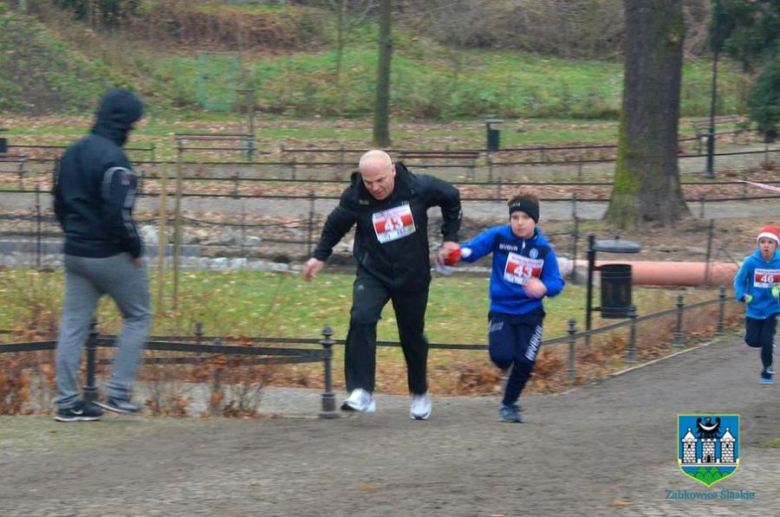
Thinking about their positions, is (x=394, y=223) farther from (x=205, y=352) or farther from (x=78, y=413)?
(x=78, y=413)

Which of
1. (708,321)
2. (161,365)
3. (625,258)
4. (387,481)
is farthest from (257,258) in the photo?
(387,481)

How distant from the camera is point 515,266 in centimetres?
757

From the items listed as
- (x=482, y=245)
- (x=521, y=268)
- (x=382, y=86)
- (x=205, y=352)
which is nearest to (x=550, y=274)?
(x=521, y=268)

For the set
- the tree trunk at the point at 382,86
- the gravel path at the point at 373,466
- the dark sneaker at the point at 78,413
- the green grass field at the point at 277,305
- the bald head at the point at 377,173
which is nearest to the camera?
the gravel path at the point at 373,466

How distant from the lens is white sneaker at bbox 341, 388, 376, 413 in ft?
25.2

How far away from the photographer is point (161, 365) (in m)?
7.97

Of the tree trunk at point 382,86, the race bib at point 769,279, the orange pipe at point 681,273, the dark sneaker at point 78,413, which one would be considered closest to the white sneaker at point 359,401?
the dark sneaker at point 78,413

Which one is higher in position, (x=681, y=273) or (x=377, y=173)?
(x=377, y=173)

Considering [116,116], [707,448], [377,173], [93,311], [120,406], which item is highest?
[116,116]

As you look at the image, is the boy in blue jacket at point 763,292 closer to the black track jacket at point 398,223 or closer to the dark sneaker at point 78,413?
the black track jacket at point 398,223

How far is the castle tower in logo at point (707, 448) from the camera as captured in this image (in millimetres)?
5922

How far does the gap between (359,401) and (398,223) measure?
1275mm

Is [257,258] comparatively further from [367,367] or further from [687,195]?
[367,367]

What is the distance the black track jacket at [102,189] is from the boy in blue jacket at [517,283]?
7.42ft
